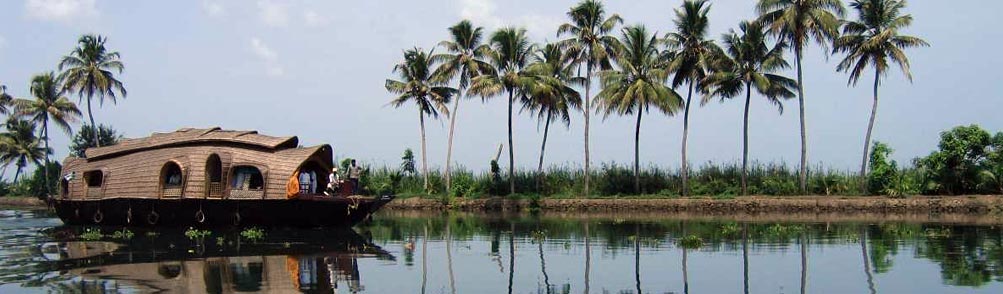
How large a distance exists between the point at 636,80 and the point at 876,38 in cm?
838

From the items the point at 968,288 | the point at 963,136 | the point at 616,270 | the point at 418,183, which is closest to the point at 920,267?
the point at 968,288

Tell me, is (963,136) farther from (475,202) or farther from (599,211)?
(475,202)

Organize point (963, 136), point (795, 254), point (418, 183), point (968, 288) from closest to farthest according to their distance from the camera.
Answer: point (968, 288), point (795, 254), point (963, 136), point (418, 183)

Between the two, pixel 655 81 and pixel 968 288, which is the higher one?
pixel 655 81

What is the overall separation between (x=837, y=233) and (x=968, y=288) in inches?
363

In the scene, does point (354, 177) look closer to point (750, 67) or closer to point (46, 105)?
point (750, 67)

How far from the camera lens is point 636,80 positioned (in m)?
34.2

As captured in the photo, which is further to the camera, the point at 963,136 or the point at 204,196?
the point at 963,136

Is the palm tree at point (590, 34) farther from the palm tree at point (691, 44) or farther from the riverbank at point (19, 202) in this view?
the riverbank at point (19, 202)

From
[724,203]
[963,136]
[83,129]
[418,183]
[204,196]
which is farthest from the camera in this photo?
[83,129]

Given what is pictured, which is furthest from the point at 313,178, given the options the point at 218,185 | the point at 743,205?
the point at 743,205

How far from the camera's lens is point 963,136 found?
28734 mm

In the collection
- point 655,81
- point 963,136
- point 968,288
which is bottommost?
point 968,288

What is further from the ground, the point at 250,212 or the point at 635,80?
the point at 635,80
